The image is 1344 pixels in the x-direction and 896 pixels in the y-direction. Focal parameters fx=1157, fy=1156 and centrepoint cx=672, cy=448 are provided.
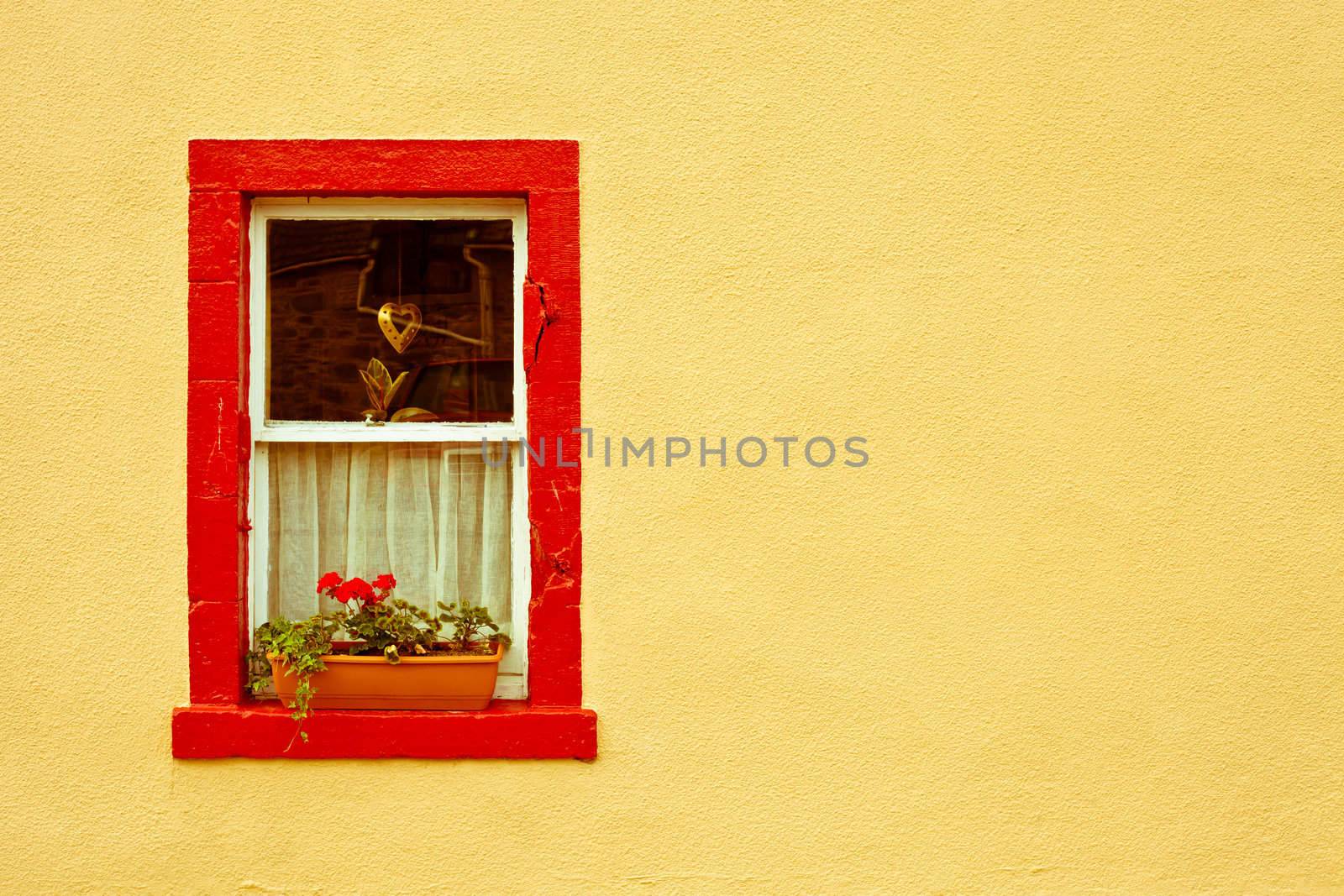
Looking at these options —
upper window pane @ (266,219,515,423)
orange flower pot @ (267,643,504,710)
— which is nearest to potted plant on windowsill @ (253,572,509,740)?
orange flower pot @ (267,643,504,710)

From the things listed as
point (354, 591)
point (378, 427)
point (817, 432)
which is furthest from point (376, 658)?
point (817, 432)

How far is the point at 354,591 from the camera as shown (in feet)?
11.0

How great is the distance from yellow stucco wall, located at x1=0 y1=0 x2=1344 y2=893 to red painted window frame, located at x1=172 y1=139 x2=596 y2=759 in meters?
0.07

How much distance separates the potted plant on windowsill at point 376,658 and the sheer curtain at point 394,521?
0.11 metres

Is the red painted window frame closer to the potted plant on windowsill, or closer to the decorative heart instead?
the potted plant on windowsill

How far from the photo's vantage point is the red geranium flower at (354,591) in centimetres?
331

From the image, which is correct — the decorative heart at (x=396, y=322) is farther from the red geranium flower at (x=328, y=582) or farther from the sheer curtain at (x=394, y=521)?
the red geranium flower at (x=328, y=582)

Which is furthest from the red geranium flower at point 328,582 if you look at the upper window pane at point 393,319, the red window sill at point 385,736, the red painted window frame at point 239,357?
the upper window pane at point 393,319

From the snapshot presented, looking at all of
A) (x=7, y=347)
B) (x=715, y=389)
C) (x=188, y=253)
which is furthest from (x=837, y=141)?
(x=7, y=347)

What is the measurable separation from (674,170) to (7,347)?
6.67ft

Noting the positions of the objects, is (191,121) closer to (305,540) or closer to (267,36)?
(267,36)

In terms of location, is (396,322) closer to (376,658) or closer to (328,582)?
(328,582)

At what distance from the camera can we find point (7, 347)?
340 cm

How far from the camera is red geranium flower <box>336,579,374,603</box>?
331 centimetres
